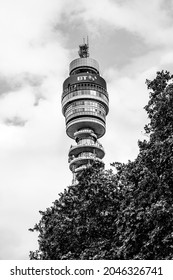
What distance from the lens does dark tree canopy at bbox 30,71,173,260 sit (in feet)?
55.6

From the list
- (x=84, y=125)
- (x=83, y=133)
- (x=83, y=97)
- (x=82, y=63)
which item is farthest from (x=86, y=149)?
(x=82, y=63)

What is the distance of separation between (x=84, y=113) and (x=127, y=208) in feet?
285

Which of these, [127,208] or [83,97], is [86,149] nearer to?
[83,97]

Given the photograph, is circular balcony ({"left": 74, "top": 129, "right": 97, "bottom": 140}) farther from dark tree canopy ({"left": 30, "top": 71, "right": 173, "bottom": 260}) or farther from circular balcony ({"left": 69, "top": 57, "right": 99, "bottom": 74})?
dark tree canopy ({"left": 30, "top": 71, "right": 173, "bottom": 260})

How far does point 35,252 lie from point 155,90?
12903 millimetres

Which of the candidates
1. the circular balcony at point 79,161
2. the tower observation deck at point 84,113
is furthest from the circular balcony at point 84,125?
the circular balcony at point 79,161

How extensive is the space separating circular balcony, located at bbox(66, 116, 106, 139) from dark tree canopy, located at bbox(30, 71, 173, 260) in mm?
77599

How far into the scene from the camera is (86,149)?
104812 millimetres

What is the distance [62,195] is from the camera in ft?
88.0

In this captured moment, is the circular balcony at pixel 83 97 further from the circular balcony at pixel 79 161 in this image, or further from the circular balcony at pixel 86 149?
the circular balcony at pixel 79 161

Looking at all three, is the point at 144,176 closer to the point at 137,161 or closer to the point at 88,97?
the point at 137,161

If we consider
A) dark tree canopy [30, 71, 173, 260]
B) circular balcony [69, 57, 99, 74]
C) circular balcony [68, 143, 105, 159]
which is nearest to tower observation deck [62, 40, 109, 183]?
circular balcony [68, 143, 105, 159]

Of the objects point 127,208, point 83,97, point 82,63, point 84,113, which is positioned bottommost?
point 127,208
